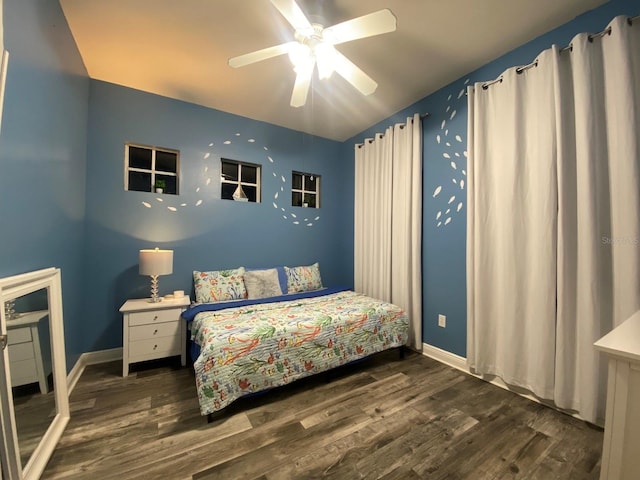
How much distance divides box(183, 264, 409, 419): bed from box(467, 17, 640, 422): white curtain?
916mm

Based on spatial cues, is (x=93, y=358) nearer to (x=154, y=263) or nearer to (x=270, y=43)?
(x=154, y=263)

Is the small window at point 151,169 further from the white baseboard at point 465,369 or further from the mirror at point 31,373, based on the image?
the white baseboard at point 465,369

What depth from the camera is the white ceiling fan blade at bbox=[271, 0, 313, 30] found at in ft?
4.24

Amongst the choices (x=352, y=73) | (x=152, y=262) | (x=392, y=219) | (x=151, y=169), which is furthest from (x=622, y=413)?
(x=151, y=169)

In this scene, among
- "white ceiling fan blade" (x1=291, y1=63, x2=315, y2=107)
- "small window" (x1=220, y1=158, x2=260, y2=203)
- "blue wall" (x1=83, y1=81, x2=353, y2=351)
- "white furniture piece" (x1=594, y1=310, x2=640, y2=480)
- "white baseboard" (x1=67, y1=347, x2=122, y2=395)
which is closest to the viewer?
"white furniture piece" (x1=594, y1=310, x2=640, y2=480)

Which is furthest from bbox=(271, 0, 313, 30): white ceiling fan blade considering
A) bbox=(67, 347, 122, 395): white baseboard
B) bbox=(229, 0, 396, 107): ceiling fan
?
bbox=(67, 347, 122, 395): white baseboard

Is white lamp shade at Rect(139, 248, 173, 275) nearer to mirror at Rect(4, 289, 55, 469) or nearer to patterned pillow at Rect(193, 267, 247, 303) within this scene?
patterned pillow at Rect(193, 267, 247, 303)

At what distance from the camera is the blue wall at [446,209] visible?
7.79 feet

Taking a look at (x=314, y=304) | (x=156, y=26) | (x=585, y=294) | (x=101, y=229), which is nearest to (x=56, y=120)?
(x=156, y=26)

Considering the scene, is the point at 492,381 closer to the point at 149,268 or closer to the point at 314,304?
the point at 314,304

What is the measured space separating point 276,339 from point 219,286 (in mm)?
1249

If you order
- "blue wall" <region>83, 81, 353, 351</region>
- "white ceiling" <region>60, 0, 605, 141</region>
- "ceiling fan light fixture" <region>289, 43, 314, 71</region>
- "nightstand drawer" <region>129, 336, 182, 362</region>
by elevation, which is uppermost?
"white ceiling" <region>60, 0, 605, 141</region>

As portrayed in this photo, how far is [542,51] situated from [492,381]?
262cm

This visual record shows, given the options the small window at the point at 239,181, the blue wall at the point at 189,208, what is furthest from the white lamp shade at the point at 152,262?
the small window at the point at 239,181
